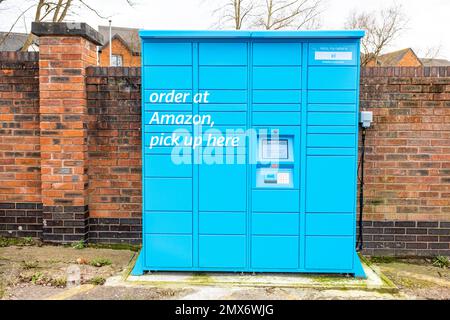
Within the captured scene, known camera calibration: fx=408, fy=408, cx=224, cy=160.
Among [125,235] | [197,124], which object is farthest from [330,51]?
[125,235]

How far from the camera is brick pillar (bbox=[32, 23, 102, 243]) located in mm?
4828

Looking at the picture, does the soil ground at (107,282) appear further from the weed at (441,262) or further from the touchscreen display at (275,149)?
the touchscreen display at (275,149)

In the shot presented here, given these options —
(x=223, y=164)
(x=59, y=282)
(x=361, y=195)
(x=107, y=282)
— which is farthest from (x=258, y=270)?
(x=59, y=282)

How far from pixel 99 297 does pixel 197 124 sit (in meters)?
1.82

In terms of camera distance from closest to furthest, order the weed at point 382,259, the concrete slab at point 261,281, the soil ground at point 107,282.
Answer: the soil ground at point 107,282
the concrete slab at point 261,281
the weed at point 382,259

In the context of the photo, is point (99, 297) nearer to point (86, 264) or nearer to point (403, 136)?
point (86, 264)

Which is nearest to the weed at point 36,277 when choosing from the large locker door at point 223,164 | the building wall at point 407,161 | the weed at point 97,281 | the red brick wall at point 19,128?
the weed at point 97,281

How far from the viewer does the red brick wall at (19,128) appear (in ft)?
16.5

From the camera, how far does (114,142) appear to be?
5035 mm

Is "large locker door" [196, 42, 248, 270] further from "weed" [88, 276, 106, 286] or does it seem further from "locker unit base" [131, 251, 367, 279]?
"weed" [88, 276, 106, 286]

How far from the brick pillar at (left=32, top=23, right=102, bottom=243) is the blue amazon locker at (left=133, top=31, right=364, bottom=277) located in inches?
52.2

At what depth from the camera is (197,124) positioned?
3.96 metres

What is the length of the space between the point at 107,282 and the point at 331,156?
2501 mm
